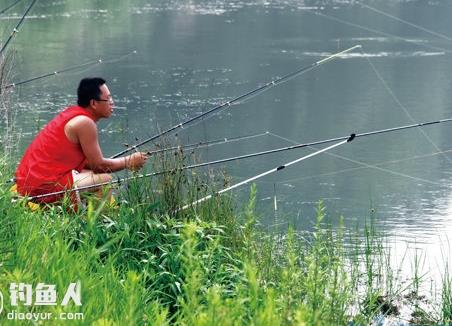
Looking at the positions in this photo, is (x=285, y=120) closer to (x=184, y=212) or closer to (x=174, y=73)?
(x=174, y=73)

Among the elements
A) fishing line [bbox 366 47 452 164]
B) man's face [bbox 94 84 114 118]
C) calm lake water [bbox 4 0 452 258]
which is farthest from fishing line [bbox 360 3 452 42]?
man's face [bbox 94 84 114 118]

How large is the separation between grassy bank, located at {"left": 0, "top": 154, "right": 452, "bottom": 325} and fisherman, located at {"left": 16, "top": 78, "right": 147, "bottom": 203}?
0.47 ft

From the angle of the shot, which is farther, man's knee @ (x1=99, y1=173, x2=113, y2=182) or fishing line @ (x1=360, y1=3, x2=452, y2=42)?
fishing line @ (x1=360, y1=3, x2=452, y2=42)

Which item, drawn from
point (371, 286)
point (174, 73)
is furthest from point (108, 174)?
point (174, 73)

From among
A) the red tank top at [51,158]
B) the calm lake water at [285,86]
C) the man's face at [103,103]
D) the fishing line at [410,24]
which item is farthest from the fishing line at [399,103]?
the red tank top at [51,158]

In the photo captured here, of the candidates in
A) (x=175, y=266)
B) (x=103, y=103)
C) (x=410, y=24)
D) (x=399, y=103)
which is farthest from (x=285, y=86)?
(x=175, y=266)

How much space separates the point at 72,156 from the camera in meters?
3.95

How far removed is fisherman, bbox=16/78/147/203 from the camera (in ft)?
12.8

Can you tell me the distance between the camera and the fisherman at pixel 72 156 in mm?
3887

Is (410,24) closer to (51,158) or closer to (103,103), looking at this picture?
(103,103)

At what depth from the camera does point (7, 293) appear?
8.59 feet

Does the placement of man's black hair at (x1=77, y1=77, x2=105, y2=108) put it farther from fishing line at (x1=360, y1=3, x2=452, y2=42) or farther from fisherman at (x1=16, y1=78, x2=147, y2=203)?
fishing line at (x1=360, y1=3, x2=452, y2=42)

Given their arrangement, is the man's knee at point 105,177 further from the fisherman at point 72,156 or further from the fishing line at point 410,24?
the fishing line at point 410,24

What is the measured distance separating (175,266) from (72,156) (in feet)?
2.64
